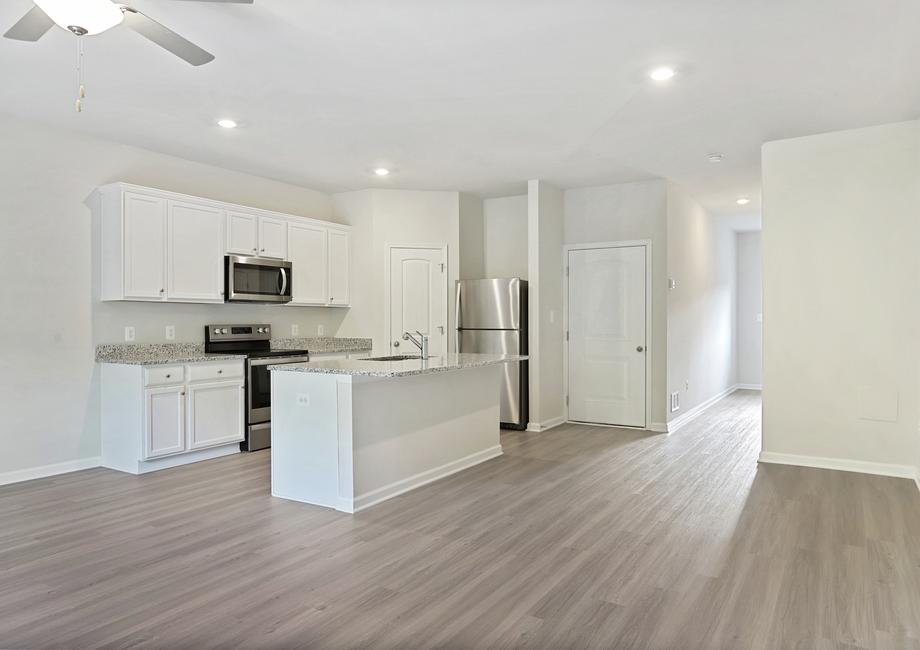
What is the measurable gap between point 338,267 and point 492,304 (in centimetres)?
168

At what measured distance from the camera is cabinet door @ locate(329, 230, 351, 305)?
6562 mm

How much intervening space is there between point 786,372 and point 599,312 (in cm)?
214

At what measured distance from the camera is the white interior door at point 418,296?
6711 mm

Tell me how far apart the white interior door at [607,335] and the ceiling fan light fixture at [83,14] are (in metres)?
5.18

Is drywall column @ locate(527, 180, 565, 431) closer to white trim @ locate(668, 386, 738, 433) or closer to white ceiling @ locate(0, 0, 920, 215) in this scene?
white ceiling @ locate(0, 0, 920, 215)

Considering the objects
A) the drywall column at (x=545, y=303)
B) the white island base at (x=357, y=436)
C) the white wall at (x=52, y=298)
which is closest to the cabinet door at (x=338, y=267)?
the white wall at (x=52, y=298)

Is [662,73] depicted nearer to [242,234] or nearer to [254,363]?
[242,234]

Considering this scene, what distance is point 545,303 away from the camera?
21.5 ft

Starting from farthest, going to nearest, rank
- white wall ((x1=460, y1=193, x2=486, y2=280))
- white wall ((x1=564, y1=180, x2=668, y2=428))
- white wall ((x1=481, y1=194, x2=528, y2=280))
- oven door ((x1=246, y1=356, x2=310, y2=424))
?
white wall ((x1=481, y1=194, x2=528, y2=280))
white wall ((x1=460, y1=193, x2=486, y2=280))
white wall ((x1=564, y1=180, x2=668, y2=428))
oven door ((x1=246, y1=356, x2=310, y2=424))

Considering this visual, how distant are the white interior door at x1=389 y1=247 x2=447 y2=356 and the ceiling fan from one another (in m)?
4.11

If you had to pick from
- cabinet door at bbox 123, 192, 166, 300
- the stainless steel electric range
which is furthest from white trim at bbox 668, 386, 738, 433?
cabinet door at bbox 123, 192, 166, 300

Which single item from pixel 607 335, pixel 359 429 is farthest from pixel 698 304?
pixel 359 429

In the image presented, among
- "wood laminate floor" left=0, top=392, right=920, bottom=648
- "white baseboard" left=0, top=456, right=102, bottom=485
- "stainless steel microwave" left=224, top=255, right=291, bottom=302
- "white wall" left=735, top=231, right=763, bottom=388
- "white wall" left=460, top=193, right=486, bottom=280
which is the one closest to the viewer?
"wood laminate floor" left=0, top=392, right=920, bottom=648

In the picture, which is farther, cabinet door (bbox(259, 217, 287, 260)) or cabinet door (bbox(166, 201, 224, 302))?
cabinet door (bbox(259, 217, 287, 260))
